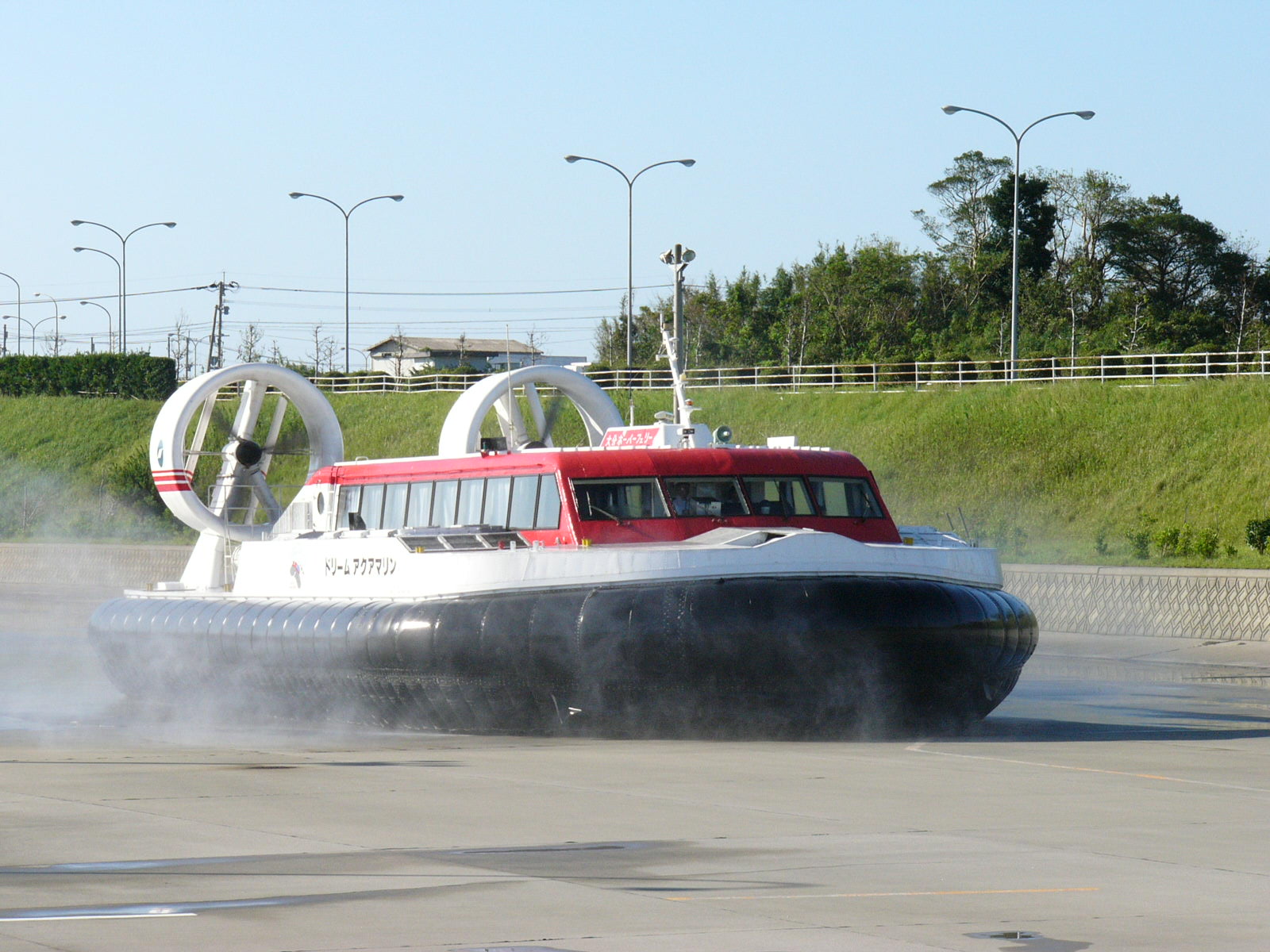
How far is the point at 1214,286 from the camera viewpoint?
68250mm

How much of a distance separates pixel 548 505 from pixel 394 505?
115 inches

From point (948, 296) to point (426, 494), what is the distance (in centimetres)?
5689

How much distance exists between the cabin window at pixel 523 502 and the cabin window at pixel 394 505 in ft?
6.96

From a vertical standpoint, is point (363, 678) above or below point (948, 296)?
below

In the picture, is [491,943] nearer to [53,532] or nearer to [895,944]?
[895,944]

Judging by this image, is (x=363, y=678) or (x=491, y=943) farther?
(x=363, y=678)

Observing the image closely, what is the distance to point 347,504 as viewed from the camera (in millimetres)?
17406

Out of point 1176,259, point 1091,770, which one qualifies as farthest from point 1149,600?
point 1176,259

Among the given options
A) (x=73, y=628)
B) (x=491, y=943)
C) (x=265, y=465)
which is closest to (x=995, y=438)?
(x=73, y=628)

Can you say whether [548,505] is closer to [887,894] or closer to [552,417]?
[552,417]

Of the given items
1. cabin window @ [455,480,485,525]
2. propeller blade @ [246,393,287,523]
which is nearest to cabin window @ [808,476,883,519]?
cabin window @ [455,480,485,525]

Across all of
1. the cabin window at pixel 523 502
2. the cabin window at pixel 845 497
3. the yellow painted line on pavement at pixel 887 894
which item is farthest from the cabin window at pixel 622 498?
the yellow painted line on pavement at pixel 887 894

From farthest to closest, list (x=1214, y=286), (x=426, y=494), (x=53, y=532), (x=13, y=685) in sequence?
(x=1214, y=286) < (x=53, y=532) < (x=13, y=685) < (x=426, y=494)

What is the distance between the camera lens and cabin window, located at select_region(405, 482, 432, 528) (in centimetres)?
1623
